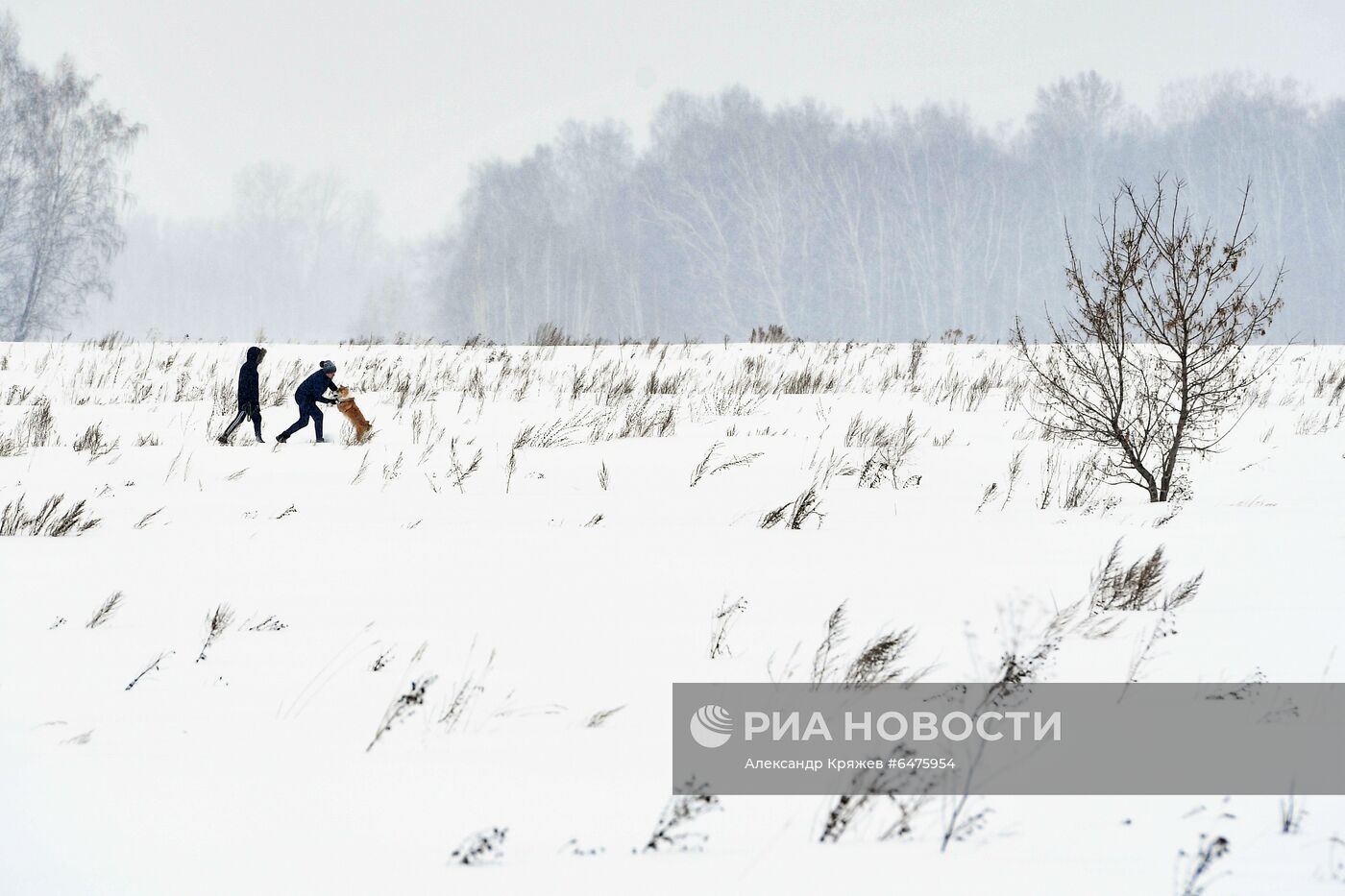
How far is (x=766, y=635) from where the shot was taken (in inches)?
96.8

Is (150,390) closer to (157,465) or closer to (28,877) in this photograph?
(157,465)

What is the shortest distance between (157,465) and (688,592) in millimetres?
4318

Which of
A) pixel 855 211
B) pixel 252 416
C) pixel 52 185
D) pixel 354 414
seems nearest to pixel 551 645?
pixel 354 414

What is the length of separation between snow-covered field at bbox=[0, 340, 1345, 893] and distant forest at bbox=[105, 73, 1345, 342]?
41.8 m

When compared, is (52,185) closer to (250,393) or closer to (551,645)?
(250,393)

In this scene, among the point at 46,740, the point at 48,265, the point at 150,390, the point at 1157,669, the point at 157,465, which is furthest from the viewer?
the point at 48,265

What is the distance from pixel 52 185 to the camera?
2844 cm

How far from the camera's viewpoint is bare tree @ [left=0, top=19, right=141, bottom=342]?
1098 inches

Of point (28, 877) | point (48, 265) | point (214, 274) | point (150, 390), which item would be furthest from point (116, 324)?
point (28, 877)

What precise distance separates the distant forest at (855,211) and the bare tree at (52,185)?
772 inches

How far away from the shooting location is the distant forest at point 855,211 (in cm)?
4747

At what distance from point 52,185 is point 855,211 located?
116 feet

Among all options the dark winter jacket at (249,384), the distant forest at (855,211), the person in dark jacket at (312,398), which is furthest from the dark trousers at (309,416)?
the distant forest at (855,211)

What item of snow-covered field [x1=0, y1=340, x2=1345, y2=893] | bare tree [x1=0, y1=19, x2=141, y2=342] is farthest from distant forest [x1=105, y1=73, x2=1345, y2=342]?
snow-covered field [x1=0, y1=340, x2=1345, y2=893]
